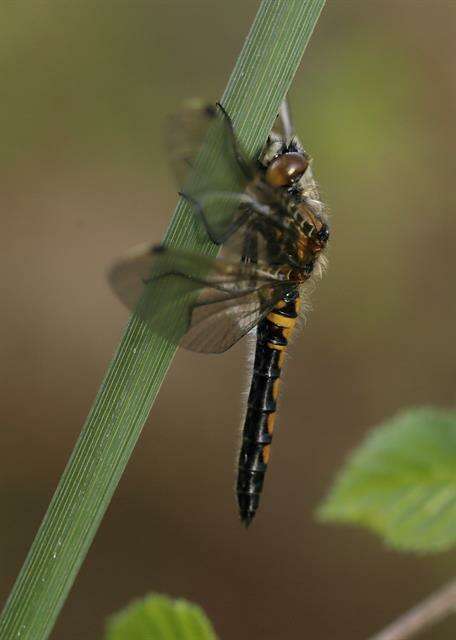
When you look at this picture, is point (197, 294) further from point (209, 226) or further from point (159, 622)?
point (159, 622)

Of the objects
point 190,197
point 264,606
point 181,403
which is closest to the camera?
point 190,197

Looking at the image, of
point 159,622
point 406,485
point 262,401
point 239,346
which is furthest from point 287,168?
point 239,346

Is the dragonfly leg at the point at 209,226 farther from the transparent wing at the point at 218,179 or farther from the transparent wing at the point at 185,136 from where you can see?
the transparent wing at the point at 185,136

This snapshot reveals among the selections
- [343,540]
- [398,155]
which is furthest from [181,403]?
[398,155]

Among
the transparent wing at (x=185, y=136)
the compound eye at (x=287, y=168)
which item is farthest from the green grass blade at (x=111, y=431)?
the compound eye at (x=287, y=168)

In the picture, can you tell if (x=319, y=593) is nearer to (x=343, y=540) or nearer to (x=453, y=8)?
(x=343, y=540)

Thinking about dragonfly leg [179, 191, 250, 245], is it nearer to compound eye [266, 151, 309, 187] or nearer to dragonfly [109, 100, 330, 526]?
dragonfly [109, 100, 330, 526]
